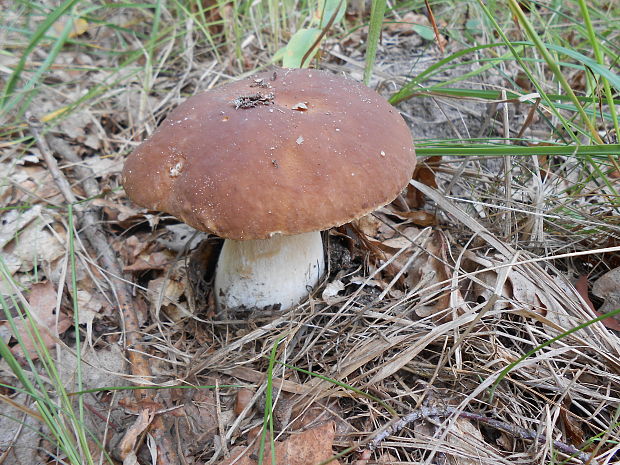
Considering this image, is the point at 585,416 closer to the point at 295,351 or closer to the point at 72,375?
the point at 295,351

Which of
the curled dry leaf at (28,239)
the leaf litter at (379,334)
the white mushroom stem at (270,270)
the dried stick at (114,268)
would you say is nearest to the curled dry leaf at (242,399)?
the leaf litter at (379,334)

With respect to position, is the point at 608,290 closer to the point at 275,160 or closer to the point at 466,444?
the point at 466,444

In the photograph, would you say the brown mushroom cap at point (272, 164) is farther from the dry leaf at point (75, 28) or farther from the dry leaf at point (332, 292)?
the dry leaf at point (75, 28)

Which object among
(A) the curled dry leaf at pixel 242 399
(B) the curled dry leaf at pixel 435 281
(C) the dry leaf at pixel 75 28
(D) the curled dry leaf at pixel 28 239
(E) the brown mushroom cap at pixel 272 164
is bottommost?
(A) the curled dry leaf at pixel 242 399

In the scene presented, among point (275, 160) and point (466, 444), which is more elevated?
point (275, 160)

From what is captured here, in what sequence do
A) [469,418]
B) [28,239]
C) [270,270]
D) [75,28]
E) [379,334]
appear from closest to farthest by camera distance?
[469,418], [379,334], [270,270], [28,239], [75,28]

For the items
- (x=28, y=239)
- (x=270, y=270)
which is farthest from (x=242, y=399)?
(x=28, y=239)
